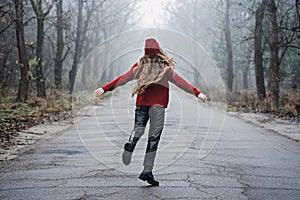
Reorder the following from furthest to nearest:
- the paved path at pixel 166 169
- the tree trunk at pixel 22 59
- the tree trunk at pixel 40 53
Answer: the tree trunk at pixel 40 53 → the tree trunk at pixel 22 59 → the paved path at pixel 166 169

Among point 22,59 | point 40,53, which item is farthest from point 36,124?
point 40,53

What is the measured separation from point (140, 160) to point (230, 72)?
24113 mm

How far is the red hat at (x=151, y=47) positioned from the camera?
5805mm

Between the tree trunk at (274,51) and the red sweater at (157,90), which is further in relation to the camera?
the tree trunk at (274,51)

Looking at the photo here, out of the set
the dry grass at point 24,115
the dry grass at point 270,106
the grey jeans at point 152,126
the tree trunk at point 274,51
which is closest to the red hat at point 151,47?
the grey jeans at point 152,126

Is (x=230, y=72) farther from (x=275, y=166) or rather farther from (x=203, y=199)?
(x=203, y=199)

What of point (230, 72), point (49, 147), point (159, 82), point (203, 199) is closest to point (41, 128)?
point (49, 147)

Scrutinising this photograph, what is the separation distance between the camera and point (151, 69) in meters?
5.80

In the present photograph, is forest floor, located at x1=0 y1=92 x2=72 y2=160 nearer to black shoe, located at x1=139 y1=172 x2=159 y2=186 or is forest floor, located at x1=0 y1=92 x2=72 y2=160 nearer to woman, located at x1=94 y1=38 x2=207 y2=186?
woman, located at x1=94 y1=38 x2=207 y2=186

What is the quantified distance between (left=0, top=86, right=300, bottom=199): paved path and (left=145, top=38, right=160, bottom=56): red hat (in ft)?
4.93

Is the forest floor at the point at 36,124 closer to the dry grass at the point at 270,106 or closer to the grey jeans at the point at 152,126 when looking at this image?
the dry grass at the point at 270,106

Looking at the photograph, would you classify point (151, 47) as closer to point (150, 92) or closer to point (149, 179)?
point (150, 92)

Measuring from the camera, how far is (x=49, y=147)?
8922 millimetres

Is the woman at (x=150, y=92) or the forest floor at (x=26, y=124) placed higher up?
the woman at (x=150, y=92)
